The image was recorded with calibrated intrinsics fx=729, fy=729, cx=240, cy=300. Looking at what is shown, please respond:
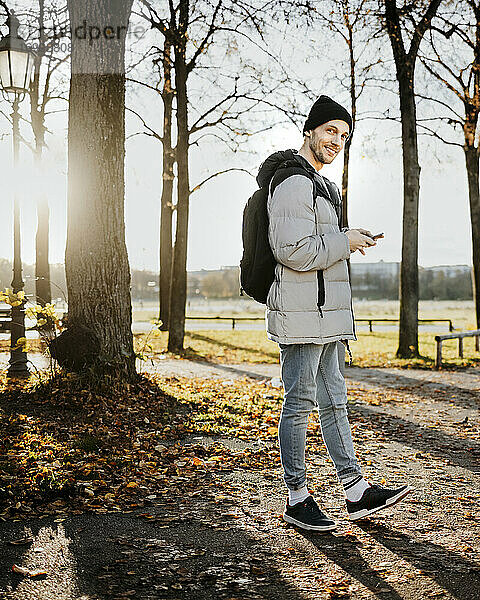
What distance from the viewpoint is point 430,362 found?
48.1 feet

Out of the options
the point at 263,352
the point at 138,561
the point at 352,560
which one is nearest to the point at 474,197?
the point at 263,352

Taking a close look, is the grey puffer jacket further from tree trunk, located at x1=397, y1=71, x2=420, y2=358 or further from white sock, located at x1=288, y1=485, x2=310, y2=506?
tree trunk, located at x1=397, y1=71, x2=420, y2=358

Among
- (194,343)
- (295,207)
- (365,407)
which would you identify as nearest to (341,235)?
(295,207)

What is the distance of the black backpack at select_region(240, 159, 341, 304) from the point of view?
12.9 feet

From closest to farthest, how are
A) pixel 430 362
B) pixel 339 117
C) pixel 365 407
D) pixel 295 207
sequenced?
1. pixel 295 207
2. pixel 339 117
3. pixel 365 407
4. pixel 430 362

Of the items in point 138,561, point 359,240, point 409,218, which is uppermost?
point 409,218

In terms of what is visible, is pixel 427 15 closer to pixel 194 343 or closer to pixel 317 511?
pixel 194 343

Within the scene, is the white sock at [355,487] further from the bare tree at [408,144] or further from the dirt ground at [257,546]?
the bare tree at [408,144]

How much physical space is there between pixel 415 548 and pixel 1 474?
8.96 ft

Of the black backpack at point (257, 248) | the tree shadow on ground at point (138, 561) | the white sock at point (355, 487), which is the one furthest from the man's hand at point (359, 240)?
the tree shadow on ground at point (138, 561)

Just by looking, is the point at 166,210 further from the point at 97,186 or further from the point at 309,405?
the point at 309,405

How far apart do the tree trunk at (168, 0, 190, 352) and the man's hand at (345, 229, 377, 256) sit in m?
12.8

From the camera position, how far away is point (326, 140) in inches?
162

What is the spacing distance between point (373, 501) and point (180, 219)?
522 inches
